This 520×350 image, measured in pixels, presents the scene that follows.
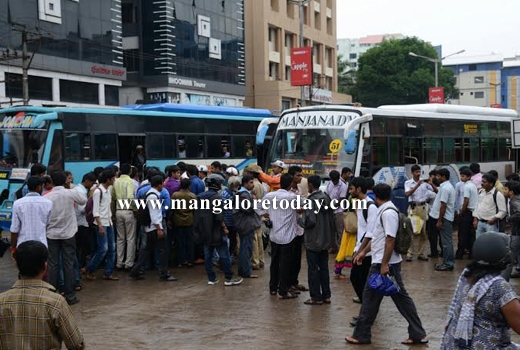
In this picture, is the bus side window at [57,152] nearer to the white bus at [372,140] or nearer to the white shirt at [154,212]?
the white bus at [372,140]

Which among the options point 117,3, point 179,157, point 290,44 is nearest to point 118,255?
point 179,157

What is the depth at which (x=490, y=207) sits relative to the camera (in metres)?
10.4

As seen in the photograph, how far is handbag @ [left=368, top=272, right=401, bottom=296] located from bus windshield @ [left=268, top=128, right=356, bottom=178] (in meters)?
8.76

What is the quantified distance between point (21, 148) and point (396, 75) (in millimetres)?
57617

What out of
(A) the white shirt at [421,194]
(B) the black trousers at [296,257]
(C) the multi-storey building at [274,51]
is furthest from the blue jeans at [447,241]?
(C) the multi-storey building at [274,51]

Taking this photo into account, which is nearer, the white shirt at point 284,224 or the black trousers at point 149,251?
the white shirt at point 284,224

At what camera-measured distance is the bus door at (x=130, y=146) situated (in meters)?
18.5

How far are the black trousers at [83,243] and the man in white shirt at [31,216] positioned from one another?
2.36 meters

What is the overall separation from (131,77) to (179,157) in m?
22.7

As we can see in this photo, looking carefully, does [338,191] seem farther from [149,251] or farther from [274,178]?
[149,251]

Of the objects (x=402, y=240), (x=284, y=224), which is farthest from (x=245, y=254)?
(x=402, y=240)

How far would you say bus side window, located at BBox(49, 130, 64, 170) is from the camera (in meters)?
16.0

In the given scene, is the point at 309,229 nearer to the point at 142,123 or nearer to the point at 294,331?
the point at 294,331

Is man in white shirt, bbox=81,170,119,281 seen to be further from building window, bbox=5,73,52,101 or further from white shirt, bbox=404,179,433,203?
building window, bbox=5,73,52,101
